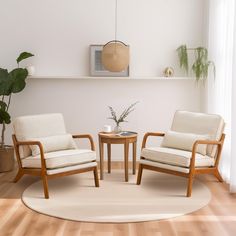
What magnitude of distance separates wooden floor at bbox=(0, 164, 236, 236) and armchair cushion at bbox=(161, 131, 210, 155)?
76 cm

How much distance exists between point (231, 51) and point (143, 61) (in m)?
1.57

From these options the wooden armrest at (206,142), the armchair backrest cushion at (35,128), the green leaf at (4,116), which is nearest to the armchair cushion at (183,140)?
the wooden armrest at (206,142)

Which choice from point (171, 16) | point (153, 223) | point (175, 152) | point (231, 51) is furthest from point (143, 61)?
point (153, 223)

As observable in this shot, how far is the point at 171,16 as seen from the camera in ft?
20.0

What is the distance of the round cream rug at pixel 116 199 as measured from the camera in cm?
387

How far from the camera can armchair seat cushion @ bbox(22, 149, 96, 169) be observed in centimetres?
443

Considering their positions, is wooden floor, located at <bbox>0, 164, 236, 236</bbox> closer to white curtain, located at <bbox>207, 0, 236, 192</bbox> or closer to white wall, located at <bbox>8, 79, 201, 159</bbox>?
white curtain, located at <bbox>207, 0, 236, 192</bbox>

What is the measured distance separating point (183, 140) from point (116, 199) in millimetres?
1121

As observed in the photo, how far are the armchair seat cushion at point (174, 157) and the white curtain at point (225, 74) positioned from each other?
321 millimetres

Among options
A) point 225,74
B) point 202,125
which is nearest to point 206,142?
point 202,125

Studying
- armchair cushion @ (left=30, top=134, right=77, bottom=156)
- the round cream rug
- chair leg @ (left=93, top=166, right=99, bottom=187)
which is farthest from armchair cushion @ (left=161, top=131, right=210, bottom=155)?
armchair cushion @ (left=30, top=134, right=77, bottom=156)

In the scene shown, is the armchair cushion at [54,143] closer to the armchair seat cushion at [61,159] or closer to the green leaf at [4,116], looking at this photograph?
the armchair seat cushion at [61,159]

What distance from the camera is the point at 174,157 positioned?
453cm

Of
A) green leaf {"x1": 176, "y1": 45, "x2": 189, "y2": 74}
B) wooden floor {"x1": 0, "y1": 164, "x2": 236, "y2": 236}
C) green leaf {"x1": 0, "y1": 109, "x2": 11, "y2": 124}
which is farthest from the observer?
green leaf {"x1": 176, "y1": 45, "x2": 189, "y2": 74}
